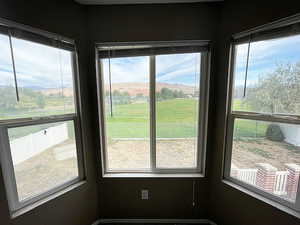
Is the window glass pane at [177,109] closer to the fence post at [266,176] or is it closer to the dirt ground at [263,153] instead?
the dirt ground at [263,153]

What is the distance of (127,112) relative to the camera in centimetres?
168

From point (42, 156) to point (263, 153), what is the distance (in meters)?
2.02

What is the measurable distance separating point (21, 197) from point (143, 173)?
1.13m

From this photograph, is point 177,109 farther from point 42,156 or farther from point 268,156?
point 42,156

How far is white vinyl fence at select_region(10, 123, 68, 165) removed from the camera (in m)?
1.16

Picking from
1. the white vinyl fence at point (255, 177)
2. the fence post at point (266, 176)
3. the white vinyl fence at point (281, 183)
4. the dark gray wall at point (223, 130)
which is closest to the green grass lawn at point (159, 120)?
the dark gray wall at point (223, 130)

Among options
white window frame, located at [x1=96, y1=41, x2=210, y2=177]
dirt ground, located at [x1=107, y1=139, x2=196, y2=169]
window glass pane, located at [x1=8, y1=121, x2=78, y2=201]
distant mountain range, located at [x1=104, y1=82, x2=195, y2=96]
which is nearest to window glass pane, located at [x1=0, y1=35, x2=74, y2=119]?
window glass pane, located at [x1=8, y1=121, x2=78, y2=201]

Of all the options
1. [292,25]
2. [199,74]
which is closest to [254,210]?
[199,74]

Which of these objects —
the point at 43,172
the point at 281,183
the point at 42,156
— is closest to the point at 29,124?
the point at 42,156

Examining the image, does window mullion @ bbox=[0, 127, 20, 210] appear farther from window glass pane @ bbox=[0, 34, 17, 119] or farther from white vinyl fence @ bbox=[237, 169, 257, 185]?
white vinyl fence @ bbox=[237, 169, 257, 185]

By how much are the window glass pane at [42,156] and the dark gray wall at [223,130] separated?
155cm

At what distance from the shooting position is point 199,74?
5.19 feet

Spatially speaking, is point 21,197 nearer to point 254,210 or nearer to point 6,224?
point 6,224

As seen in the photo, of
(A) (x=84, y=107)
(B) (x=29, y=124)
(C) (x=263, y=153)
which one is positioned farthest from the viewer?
(A) (x=84, y=107)
